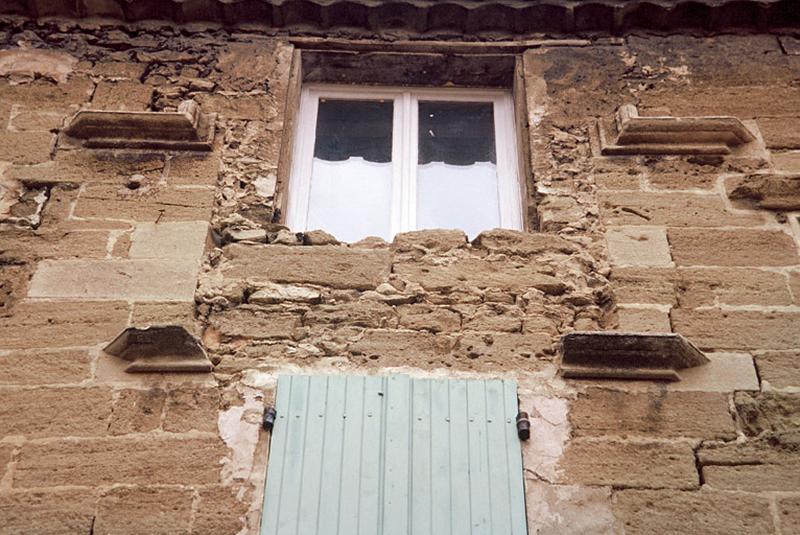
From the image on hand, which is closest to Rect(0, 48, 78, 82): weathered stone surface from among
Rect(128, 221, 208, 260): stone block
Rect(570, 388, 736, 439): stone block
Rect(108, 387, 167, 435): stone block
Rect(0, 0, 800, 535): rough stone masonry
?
Rect(0, 0, 800, 535): rough stone masonry

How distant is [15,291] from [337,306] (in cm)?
136

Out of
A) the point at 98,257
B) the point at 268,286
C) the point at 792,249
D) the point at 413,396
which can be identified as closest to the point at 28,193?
the point at 98,257

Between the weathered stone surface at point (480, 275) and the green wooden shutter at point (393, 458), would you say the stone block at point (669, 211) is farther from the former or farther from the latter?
the green wooden shutter at point (393, 458)

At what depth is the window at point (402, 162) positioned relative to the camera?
4.10m

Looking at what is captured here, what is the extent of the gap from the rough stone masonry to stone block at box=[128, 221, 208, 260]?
1 centimetres

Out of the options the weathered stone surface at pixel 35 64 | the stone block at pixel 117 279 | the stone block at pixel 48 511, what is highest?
the weathered stone surface at pixel 35 64

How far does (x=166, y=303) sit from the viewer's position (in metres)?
3.41

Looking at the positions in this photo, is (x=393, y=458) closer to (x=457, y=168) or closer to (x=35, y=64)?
(x=457, y=168)

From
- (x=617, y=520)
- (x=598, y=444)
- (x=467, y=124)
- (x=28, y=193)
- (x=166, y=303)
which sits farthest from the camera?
(x=467, y=124)

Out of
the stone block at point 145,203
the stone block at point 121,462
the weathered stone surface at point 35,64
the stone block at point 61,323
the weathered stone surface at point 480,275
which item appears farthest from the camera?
the weathered stone surface at point 35,64

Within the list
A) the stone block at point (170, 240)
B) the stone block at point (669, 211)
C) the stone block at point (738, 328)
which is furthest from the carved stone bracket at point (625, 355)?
the stone block at point (170, 240)

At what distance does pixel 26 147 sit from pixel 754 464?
353 centimetres

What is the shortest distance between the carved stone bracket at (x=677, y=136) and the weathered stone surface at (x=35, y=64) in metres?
2.87

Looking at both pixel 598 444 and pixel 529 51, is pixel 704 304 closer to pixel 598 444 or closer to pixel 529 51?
pixel 598 444
